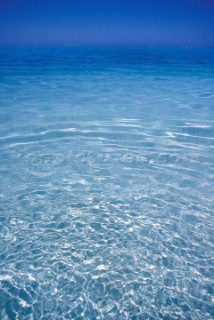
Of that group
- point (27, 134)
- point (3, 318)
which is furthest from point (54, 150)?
point (3, 318)

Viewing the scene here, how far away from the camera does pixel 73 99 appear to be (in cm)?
1433

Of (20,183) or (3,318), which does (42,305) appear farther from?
(20,183)

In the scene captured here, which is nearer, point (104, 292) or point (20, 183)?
point (104, 292)

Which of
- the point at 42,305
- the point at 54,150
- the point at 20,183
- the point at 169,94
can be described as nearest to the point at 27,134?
the point at 54,150

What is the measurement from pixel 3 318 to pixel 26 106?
35.9 feet

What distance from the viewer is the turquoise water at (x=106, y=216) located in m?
3.63

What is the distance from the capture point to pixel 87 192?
610 cm

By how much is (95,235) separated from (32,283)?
1430 mm

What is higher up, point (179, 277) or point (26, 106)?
point (26, 106)

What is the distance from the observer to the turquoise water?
363 cm

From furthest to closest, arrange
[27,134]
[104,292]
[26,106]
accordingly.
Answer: [26,106] < [27,134] < [104,292]

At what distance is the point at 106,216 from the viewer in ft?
17.4

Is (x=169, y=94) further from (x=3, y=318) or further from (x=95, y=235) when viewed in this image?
(x=3, y=318)

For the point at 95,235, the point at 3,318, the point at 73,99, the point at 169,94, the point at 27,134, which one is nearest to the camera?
the point at 3,318
